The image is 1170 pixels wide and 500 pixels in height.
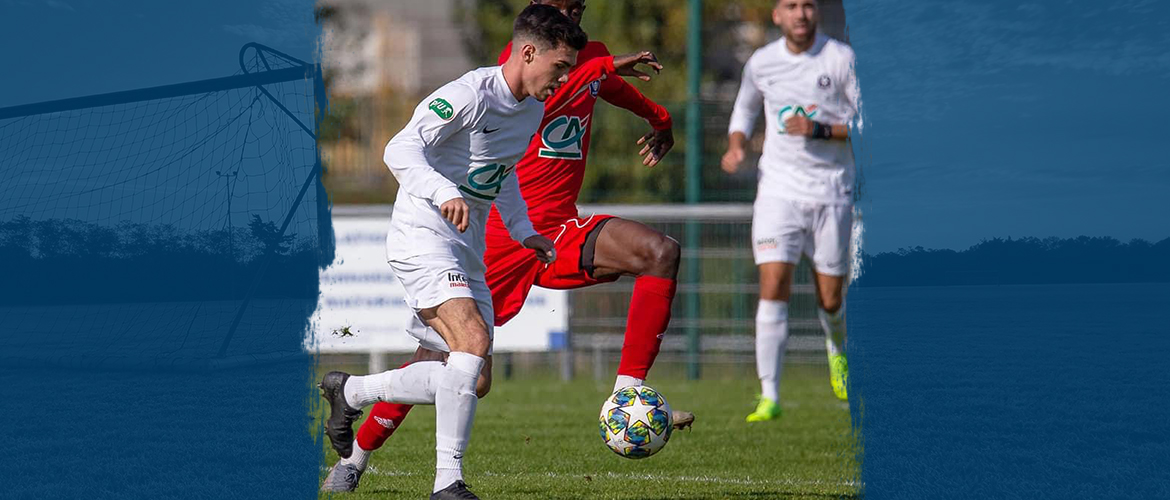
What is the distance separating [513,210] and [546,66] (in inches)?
31.9

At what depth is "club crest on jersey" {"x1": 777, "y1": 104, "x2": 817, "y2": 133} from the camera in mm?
8266

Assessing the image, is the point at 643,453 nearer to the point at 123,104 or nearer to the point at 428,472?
the point at 428,472

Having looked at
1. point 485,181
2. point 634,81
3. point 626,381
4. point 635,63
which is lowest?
point 626,381

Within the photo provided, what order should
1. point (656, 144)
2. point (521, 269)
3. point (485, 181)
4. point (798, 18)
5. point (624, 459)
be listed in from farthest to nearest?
point (798, 18) → point (624, 459) → point (656, 144) → point (521, 269) → point (485, 181)

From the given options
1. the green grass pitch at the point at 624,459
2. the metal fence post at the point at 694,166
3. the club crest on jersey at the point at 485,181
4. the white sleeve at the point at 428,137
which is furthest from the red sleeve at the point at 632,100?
the metal fence post at the point at 694,166

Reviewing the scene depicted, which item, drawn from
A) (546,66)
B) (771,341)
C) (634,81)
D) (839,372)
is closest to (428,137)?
(546,66)

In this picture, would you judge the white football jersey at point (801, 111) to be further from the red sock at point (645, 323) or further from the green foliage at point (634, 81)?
the green foliage at point (634, 81)

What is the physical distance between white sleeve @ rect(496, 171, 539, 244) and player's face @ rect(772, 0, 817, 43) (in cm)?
396

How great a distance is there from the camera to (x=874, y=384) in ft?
13.0

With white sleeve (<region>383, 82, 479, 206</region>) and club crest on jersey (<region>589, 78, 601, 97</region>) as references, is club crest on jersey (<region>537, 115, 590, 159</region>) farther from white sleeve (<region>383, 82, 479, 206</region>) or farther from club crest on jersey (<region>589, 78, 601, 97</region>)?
white sleeve (<region>383, 82, 479, 206</region>)

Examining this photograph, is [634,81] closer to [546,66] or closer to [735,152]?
[735,152]

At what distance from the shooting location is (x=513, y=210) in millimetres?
5172

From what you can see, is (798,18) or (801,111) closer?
(801,111)

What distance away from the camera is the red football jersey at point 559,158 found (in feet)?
19.5
